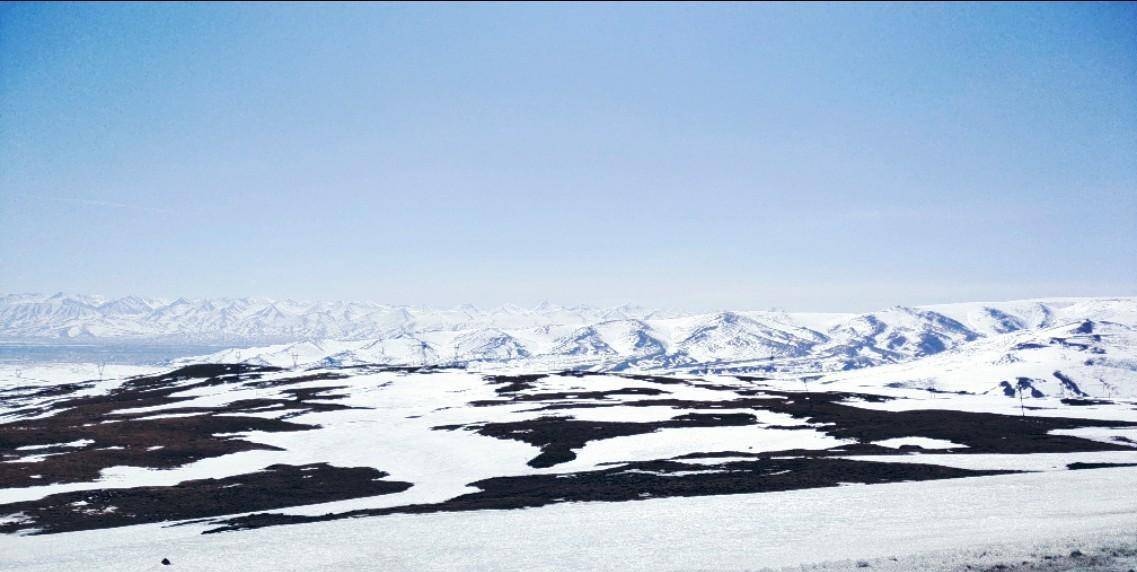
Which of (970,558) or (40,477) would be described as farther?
(40,477)

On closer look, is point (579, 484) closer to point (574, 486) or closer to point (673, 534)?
point (574, 486)

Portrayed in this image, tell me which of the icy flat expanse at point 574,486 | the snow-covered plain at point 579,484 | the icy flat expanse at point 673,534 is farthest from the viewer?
the snow-covered plain at point 579,484

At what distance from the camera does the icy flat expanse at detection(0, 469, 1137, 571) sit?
94.6 feet

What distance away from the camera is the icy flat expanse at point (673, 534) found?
28844 millimetres

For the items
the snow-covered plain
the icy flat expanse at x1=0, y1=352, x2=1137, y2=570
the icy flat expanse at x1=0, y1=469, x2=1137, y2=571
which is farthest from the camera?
the snow-covered plain

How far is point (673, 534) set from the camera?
33.8 m

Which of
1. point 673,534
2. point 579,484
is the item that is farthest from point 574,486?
point 673,534

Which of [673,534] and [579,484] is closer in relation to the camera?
[673,534]

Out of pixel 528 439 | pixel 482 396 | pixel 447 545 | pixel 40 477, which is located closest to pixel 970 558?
pixel 447 545

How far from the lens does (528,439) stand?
83750 mm

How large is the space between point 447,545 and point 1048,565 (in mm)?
24916

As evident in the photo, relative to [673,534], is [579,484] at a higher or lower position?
lower

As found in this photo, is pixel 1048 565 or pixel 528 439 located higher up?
pixel 1048 565

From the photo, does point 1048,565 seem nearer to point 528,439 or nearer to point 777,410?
point 528,439
